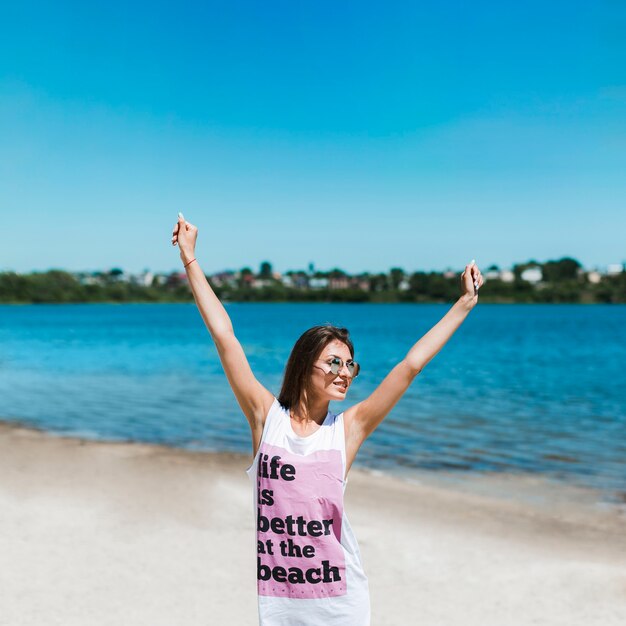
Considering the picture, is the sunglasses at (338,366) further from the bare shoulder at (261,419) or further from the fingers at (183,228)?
the fingers at (183,228)

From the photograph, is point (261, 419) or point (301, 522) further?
point (261, 419)

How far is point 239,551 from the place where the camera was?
7566 millimetres

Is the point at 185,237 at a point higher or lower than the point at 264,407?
higher

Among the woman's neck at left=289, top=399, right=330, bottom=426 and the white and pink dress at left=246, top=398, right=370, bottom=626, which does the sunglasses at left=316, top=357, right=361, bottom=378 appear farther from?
the white and pink dress at left=246, top=398, right=370, bottom=626

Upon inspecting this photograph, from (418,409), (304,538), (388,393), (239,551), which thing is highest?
(388,393)

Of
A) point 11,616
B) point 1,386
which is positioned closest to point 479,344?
point 1,386

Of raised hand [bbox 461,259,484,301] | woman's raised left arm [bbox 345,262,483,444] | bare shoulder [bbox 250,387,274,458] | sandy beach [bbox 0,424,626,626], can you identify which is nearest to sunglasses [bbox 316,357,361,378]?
woman's raised left arm [bbox 345,262,483,444]

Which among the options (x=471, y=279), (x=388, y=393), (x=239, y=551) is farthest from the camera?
(x=239, y=551)

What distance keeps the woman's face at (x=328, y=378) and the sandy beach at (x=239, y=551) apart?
153 inches

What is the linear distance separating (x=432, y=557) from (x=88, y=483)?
18.7ft

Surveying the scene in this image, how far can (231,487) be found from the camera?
422 inches

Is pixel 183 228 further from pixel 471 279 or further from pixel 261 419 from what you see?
pixel 471 279

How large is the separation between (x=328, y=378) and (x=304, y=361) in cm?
12

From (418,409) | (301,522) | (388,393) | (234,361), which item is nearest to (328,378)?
(388,393)
